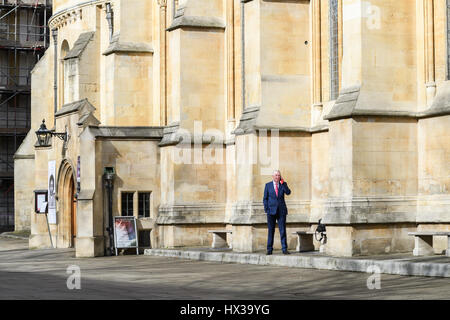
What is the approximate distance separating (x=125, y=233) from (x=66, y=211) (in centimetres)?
663

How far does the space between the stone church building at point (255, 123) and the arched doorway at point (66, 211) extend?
49 mm

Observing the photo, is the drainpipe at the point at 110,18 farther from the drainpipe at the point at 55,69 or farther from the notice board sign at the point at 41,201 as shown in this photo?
the notice board sign at the point at 41,201

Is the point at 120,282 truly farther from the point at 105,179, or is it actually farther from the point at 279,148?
the point at 105,179

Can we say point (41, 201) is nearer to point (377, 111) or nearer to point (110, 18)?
point (110, 18)

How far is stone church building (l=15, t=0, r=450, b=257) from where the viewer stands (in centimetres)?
2270

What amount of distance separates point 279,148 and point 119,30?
11922 mm

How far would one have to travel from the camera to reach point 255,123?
87.5 ft

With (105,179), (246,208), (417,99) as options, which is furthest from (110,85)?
(417,99)

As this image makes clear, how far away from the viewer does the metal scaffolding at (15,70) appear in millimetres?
57906

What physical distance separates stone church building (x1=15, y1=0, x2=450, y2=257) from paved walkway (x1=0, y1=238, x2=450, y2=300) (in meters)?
2.42

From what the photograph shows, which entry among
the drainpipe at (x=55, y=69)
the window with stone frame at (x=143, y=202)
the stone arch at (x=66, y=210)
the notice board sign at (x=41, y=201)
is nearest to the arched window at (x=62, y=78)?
the drainpipe at (x=55, y=69)

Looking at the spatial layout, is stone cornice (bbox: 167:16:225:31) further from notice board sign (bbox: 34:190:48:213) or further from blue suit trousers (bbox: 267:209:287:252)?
notice board sign (bbox: 34:190:48:213)

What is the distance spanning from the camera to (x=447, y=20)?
23.1 metres

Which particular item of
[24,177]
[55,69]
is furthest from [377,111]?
[24,177]
